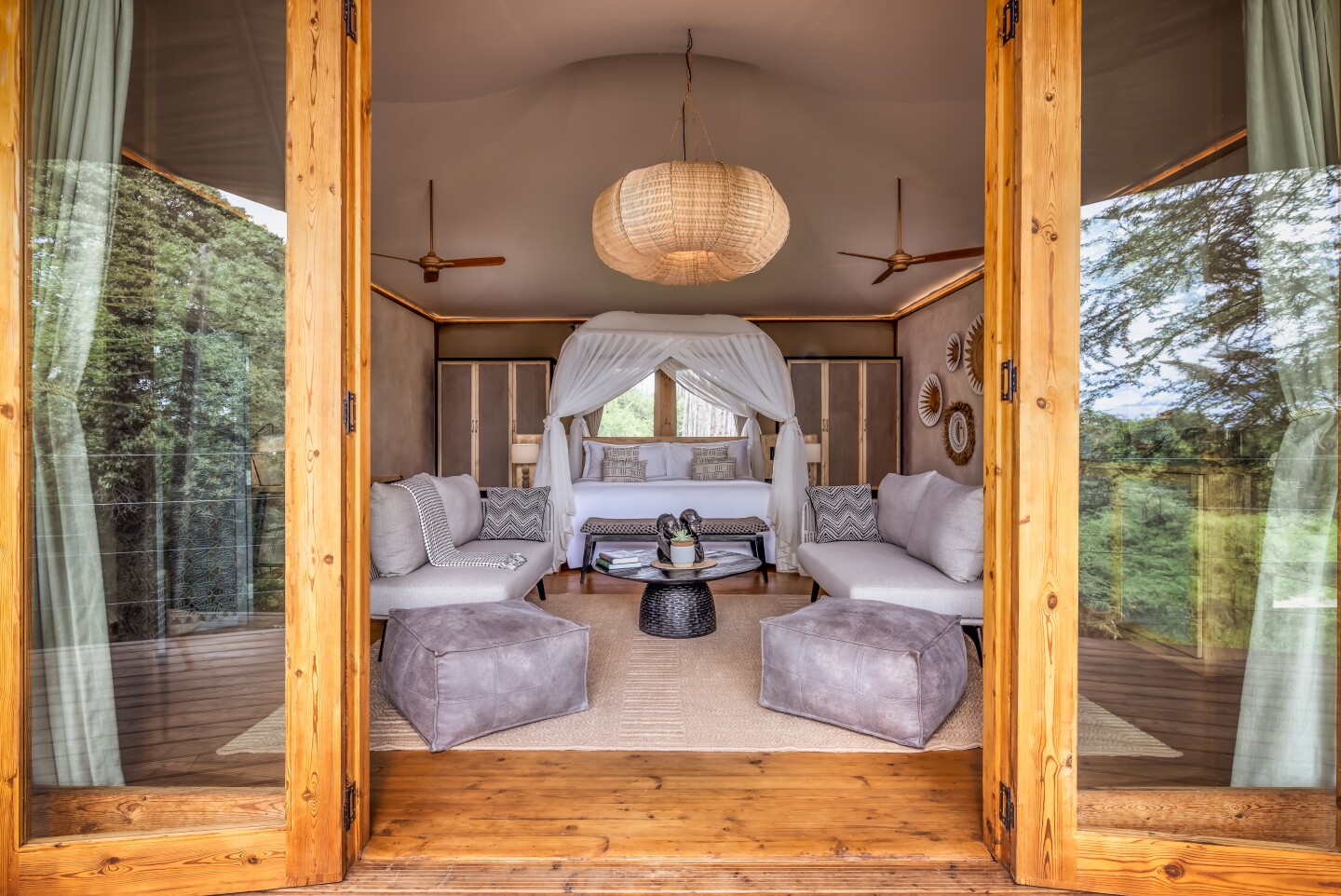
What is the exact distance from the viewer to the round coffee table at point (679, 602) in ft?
11.6

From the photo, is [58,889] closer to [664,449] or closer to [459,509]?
[459,509]

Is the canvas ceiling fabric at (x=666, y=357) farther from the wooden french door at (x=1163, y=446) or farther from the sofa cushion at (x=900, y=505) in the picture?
the wooden french door at (x=1163, y=446)

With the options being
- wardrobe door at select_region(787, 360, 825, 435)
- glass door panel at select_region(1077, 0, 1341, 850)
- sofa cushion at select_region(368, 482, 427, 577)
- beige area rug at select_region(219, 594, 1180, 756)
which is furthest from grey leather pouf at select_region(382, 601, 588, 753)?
wardrobe door at select_region(787, 360, 825, 435)

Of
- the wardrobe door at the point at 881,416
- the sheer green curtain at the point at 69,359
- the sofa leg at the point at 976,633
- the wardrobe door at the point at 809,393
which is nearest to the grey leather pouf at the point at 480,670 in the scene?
the sheer green curtain at the point at 69,359

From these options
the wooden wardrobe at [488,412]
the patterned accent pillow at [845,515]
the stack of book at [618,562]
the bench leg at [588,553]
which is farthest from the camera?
the wooden wardrobe at [488,412]

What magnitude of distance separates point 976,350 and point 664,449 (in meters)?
3.13

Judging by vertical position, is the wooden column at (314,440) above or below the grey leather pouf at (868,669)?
above

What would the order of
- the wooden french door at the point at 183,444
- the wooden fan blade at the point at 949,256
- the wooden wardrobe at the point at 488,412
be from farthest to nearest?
the wooden wardrobe at the point at 488,412 < the wooden fan blade at the point at 949,256 < the wooden french door at the point at 183,444

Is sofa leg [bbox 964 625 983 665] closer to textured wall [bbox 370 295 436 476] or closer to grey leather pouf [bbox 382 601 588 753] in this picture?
grey leather pouf [bbox 382 601 588 753]

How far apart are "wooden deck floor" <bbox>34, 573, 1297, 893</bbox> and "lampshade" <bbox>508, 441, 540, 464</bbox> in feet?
18.3

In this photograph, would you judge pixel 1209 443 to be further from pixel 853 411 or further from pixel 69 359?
pixel 853 411

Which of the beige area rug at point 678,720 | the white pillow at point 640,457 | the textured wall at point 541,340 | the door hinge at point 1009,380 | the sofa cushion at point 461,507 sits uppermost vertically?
the textured wall at point 541,340

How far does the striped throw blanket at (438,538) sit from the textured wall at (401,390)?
2.70m

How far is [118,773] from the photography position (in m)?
1.63
